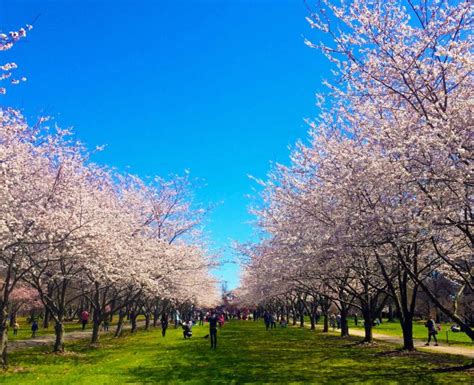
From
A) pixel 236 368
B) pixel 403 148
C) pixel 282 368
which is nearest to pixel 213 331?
pixel 236 368

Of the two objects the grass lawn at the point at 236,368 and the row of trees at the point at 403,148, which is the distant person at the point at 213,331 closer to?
the grass lawn at the point at 236,368

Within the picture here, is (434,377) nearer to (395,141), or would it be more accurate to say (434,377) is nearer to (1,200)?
(395,141)

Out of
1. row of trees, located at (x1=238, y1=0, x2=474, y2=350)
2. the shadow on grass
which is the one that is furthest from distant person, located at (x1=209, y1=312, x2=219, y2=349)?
row of trees, located at (x1=238, y1=0, x2=474, y2=350)

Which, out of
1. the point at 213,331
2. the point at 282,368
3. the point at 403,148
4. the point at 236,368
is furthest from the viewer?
the point at 213,331

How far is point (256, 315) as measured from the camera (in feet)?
268

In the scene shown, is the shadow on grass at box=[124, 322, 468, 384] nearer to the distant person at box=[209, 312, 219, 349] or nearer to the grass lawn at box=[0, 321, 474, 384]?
the grass lawn at box=[0, 321, 474, 384]

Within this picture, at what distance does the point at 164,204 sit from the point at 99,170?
755 centimetres

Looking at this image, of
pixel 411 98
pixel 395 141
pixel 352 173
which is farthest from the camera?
pixel 352 173

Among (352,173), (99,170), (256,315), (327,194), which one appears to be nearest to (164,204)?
(99,170)

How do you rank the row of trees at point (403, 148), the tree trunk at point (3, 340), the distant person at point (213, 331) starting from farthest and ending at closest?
the distant person at point (213, 331), the tree trunk at point (3, 340), the row of trees at point (403, 148)

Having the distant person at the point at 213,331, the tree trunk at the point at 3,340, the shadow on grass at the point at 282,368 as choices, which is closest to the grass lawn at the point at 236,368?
the shadow on grass at the point at 282,368

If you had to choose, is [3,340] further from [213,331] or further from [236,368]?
[213,331]

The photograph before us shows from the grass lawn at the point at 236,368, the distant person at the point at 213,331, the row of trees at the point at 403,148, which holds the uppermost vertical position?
the row of trees at the point at 403,148

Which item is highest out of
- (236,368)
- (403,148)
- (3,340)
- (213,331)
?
(403,148)
